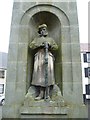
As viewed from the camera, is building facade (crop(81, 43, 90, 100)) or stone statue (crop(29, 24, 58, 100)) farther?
building facade (crop(81, 43, 90, 100))

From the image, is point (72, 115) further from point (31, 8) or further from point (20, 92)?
point (31, 8)

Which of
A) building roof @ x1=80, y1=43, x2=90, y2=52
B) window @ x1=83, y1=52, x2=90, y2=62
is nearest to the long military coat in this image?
window @ x1=83, y1=52, x2=90, y2=62

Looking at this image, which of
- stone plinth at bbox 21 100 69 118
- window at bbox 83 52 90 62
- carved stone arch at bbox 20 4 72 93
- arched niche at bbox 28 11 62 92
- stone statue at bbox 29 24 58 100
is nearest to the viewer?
stone plinth at bbox 21 100 69 118

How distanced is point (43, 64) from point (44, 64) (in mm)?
82

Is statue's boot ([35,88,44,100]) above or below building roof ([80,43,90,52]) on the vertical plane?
below

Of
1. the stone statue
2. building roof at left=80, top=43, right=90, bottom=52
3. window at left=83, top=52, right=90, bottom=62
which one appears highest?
building roof at left=80, top=43, right=90, bottom=52

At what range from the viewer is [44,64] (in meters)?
8.47

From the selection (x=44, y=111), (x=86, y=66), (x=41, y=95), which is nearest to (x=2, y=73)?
(x=86, y=66)

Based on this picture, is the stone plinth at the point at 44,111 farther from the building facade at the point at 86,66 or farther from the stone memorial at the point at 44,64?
→ the building facade at the point at 86,66

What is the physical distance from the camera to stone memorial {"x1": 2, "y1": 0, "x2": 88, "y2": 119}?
26.0 ft

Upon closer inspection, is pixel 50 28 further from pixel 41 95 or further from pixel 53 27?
pixel 41 95

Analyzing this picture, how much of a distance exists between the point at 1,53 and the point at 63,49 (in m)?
40.0

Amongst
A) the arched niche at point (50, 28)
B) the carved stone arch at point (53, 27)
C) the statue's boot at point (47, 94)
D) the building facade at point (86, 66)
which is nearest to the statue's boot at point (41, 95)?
the statue's boot at point (47, 94)

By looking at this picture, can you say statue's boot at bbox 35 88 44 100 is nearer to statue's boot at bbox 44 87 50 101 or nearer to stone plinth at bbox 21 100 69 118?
statue's boot at bbox 44 87 50 101
